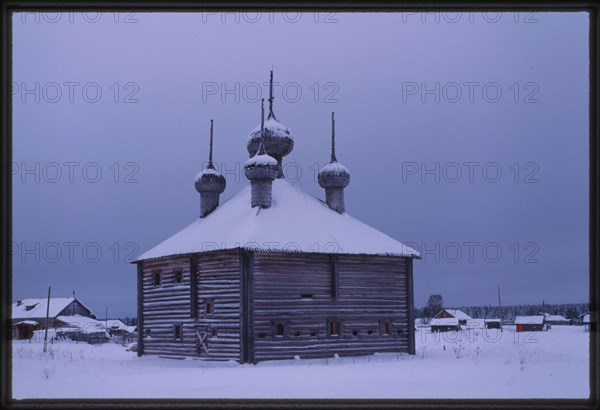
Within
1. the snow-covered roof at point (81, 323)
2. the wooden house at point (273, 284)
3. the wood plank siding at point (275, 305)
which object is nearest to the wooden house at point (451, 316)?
the snow-covered roof at point (81, 323)

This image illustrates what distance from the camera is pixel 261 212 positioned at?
2627 centimetres

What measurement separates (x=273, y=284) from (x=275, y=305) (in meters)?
0.79

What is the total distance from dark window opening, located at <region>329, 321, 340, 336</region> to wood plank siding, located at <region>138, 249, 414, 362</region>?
0.13 ft

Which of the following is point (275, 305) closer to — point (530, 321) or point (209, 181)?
point (209, 181)

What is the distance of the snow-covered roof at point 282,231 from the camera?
24312mm

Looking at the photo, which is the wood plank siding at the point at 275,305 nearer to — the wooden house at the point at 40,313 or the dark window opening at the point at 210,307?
the dark window opening at the point at 210,307

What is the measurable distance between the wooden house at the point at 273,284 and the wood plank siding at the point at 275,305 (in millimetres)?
40

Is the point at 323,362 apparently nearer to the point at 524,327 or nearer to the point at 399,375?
the point at 399,375

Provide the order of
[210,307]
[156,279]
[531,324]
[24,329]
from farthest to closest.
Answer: [531,324] → [24,329] → [156,279] → [210,307]

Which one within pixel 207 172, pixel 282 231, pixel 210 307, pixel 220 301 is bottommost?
pixel 210 307

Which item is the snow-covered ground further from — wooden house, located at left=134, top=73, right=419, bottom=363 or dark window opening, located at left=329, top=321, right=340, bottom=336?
dark window opening, located at left=329, top=321, right=340, bottom=336

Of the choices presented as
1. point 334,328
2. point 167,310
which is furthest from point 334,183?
point 167,310

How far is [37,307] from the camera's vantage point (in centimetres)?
6594

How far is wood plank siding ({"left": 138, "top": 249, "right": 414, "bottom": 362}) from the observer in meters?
23.6
